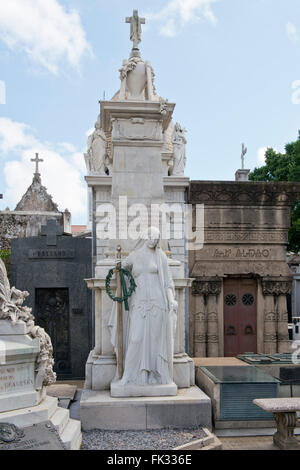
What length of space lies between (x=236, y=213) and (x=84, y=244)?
13.6 ft

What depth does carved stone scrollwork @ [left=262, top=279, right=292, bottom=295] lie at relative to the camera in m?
12.5

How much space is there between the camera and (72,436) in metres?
5.05

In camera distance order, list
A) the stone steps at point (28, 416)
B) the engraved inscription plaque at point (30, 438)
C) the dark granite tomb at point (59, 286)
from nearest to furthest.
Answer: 1. the engraved inscription plaque at point (30, 438)
2. the stone steps at point (28, 416)
3. the dark granite tomb at point (59, 286)

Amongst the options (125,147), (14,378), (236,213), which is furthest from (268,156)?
(14,378)

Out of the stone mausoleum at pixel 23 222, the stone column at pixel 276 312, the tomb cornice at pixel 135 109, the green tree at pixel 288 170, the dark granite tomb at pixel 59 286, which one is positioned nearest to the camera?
the tomb cornice at pixel 135 109

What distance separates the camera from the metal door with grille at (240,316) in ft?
Result: 41.0

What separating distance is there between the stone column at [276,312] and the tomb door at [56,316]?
205 inches

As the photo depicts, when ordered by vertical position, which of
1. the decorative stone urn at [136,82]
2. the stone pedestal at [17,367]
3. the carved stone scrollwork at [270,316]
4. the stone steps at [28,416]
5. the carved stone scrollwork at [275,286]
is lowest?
the stone steps at [28,416]

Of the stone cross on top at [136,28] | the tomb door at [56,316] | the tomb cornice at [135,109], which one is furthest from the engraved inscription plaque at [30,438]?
the tomb door at [56,316]

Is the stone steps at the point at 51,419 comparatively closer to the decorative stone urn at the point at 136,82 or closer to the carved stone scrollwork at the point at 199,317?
the decorative stone urn at the point at 136,82

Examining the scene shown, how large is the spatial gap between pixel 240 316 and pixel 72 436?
825cm

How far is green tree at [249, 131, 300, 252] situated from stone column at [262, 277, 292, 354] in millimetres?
8353

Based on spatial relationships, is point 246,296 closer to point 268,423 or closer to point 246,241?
point 246,241

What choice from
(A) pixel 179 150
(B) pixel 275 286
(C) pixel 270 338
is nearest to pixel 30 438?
(C) pixel 270 338
